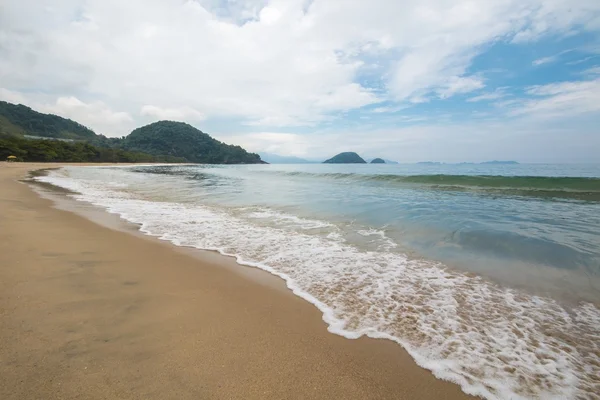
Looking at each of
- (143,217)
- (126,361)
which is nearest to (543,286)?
(126,361)

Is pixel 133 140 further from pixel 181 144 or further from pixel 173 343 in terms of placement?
pixel 173 343

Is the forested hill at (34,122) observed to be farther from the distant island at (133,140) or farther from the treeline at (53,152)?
the treeline at (53,152)

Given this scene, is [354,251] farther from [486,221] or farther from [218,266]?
[486,221]

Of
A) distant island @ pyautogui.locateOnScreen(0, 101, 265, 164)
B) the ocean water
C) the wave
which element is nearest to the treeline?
distant island @ pyautogui.locateOnScreen(0, 101, 265, 164)

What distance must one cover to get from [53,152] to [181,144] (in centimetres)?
9352

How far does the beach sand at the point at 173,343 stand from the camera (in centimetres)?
197

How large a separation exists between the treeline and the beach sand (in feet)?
241

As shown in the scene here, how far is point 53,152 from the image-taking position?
59.3m

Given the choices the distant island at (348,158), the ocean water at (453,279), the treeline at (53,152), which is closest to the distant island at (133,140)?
the treeline at (53,152)

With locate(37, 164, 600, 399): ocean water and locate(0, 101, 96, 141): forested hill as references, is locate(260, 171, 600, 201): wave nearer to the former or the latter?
locate(37, 164, 600, 399): ocean water

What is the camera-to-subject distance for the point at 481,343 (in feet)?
9.00

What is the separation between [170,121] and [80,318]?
191592mm

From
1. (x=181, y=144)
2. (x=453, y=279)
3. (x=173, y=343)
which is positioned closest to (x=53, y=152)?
(x=173, y=343)

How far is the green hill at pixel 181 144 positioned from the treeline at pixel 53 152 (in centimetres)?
5964
